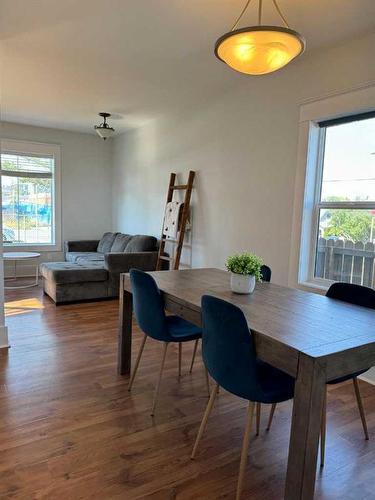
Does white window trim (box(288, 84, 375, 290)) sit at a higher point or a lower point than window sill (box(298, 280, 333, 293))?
higher

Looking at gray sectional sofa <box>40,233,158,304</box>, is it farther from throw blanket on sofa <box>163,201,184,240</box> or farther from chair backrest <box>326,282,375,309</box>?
chair backrest <box>326,282,375,309</box>

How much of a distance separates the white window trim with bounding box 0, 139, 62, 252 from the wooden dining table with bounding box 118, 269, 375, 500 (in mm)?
4915

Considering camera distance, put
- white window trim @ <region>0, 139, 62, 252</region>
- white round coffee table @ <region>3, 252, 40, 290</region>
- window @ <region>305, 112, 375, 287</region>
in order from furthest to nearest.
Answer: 1. white window trim @ <region>0, 139, 62, 252</region>
2. white round coffee table @ <region>3, 252, 40, 290</region>
3. window @ <region>305, 112, 375, 287</region>

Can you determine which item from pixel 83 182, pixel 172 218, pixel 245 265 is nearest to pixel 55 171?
pixel 83 182

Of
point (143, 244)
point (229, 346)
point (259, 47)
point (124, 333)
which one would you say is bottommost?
point (124, 333)

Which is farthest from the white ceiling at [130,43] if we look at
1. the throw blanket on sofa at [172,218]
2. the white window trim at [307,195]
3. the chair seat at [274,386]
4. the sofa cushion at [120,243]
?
the chair seat at [274,386]

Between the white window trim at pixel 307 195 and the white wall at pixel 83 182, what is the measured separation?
4533 mm

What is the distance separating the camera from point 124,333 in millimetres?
2680

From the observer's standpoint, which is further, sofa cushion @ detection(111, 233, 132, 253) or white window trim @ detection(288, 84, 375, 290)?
sofa cushion @ detection(111, 233, 132, 253)

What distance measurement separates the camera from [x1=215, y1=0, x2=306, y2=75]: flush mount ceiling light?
1.61 m

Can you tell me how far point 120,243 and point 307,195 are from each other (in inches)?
133

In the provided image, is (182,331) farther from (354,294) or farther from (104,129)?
(104,129)

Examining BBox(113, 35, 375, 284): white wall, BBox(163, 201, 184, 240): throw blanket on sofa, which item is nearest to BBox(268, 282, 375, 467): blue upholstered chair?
BBox(113, 35, 375, 284): white wall

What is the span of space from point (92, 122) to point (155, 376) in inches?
173
